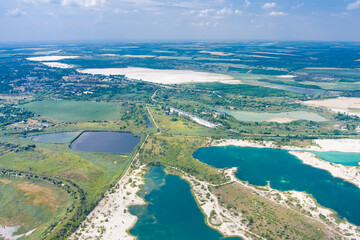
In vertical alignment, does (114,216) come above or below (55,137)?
below

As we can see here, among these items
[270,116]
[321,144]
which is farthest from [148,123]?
[321,144]

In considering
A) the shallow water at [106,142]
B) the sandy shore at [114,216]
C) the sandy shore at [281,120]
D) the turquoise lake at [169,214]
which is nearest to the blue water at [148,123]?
the shallow water at [106,142]

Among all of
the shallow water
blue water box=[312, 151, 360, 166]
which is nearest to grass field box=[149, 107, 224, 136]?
the shallow water

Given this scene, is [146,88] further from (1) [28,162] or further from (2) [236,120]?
(1) [28,162]

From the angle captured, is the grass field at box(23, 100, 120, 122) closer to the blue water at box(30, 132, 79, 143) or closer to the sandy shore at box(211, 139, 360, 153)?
the blue water at box(30, 132, 79, 143)

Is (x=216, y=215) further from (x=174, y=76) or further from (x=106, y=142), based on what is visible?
(x=174, y=76)

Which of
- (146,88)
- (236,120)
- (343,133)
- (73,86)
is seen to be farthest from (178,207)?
(73,86)

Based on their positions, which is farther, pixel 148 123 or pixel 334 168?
pixel 148 123
